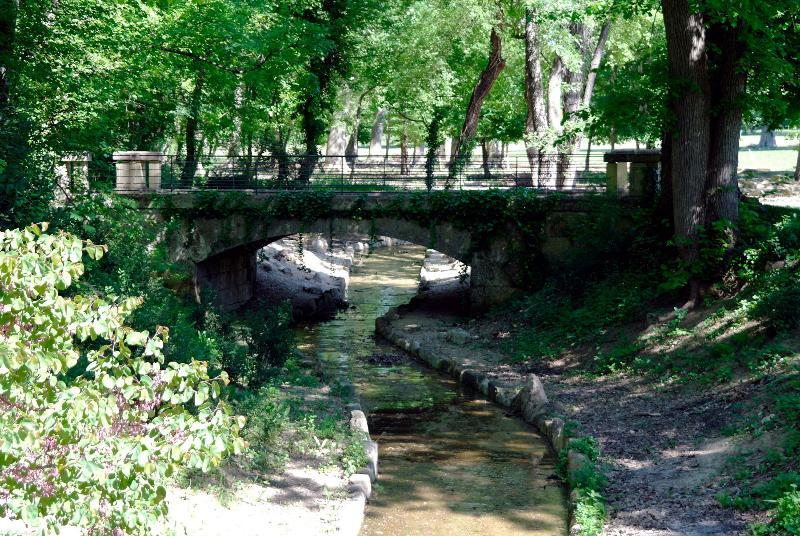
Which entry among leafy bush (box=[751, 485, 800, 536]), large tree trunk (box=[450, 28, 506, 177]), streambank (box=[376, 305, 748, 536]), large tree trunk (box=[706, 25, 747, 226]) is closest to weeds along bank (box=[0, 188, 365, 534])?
leafy bush (box=[751, 485, 800, 536])

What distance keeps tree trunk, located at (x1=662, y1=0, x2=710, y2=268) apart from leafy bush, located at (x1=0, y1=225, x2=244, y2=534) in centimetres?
1310

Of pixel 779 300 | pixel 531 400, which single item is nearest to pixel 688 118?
pixel 779 300

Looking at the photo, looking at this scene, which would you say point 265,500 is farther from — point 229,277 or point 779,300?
point 229,277

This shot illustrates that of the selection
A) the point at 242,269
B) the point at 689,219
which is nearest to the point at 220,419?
the point at 689,219

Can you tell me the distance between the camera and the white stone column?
22.2m

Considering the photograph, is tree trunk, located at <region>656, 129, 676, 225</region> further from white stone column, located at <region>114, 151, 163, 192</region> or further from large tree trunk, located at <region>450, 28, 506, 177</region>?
white stone column, located at <region>114, 151, 163, 192</region>

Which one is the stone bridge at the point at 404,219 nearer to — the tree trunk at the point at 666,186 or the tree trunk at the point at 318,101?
the tree trunk at the point at 666,186

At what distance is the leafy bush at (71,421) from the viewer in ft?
14.4

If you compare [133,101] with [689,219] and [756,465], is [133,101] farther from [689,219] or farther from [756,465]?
[756,465]

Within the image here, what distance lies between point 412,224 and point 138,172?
21.9 feet

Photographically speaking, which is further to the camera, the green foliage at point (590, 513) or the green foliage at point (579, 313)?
the green foliage at point (579, 313)

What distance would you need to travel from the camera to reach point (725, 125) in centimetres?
1631

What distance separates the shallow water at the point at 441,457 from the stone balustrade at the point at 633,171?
243 inches

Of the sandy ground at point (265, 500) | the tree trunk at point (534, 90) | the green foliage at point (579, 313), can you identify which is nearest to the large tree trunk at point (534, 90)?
the tree trunk at point (534, 90)
